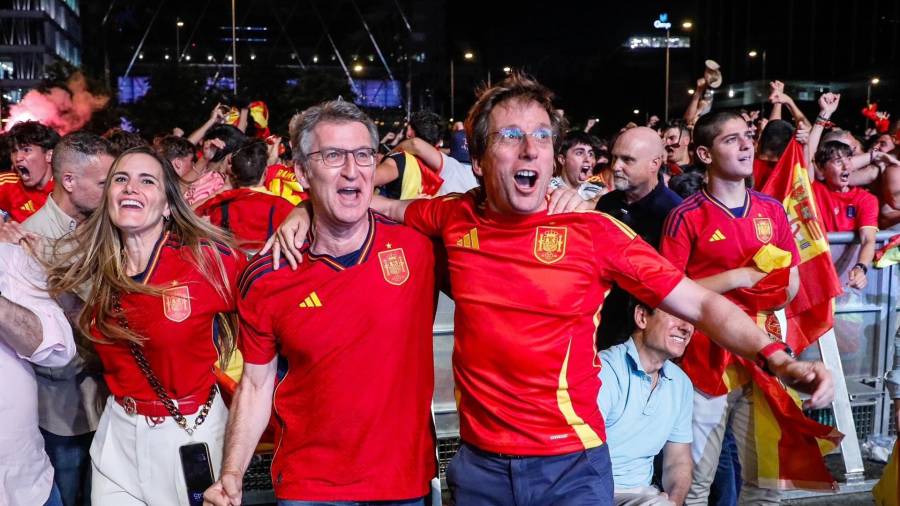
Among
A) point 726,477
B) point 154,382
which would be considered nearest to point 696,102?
point 726,477

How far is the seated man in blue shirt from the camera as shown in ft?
13.7

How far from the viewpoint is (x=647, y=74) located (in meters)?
56.2

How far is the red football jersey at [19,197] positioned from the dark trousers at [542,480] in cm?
525

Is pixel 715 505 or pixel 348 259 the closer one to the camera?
pixel 348 259

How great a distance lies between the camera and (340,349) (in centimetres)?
325

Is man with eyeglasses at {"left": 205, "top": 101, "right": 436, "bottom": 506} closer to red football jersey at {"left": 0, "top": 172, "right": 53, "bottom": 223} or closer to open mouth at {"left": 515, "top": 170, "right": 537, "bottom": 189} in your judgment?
open mouth at {"left": 515, "top": 170, "right": 537, "bottom": 189}

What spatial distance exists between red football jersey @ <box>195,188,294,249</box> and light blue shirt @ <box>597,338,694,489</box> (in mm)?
2685

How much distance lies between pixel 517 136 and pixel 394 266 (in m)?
0.70

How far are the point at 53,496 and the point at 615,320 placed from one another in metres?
3.24

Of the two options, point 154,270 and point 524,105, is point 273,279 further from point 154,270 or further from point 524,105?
point 524,105

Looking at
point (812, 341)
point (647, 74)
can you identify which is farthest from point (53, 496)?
point (647, 74)

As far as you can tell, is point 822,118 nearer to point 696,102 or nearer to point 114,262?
point 696,102

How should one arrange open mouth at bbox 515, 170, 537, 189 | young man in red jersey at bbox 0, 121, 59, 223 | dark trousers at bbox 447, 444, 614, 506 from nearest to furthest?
dark trousers at bbox 447, 444, 614, 506 → open mouth at bbox 515, 170, 537, 189 → young man in red jersey at bbox 0, 121, 59, 223

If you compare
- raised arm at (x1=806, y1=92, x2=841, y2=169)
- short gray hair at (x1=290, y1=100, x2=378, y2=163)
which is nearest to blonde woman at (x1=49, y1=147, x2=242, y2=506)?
short gray hair at (x1=290, y1=100, x2=378, y2=163)
